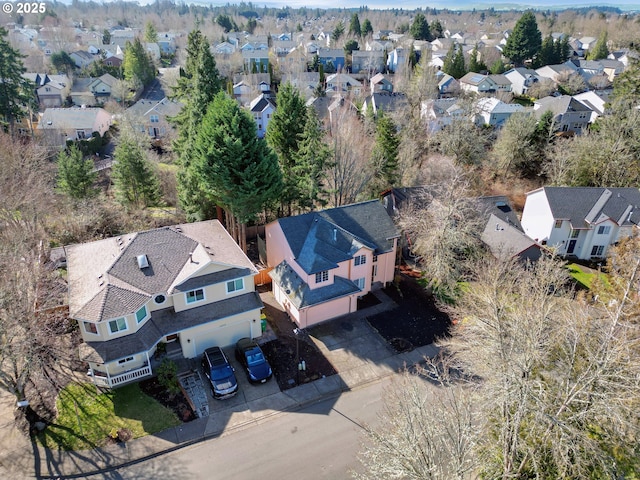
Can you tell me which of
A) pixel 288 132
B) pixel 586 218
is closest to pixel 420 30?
pixel 586 218

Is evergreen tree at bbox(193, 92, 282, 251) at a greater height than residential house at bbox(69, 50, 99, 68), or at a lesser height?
greater

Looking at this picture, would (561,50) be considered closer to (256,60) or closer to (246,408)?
(256,60)

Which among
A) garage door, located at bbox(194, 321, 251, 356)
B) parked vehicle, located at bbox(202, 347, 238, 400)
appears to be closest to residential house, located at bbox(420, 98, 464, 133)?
garage door, located at bbox(194, 321, 251, 356)

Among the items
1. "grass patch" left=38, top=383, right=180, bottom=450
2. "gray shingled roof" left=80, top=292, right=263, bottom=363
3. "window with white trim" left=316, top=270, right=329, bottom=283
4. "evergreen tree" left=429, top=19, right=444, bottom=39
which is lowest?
"grass patch" left=38, top=383, right=180, bottom=450

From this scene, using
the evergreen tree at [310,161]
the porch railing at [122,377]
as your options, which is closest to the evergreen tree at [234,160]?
the evergreen tree at [310,161]

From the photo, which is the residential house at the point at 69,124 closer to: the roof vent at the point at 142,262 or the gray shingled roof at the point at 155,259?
the gray shingled roof at the point at 155,259

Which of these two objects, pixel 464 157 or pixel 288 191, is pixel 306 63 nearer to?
pixel 464 157

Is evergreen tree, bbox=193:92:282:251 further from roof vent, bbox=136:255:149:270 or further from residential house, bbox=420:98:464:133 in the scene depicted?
residential house, bbox=420:98:464:133

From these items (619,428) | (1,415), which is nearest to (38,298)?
(1,415)
